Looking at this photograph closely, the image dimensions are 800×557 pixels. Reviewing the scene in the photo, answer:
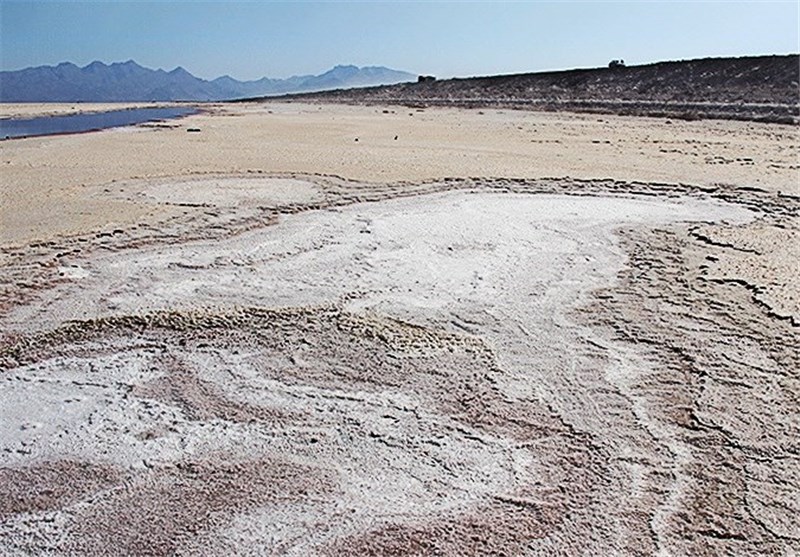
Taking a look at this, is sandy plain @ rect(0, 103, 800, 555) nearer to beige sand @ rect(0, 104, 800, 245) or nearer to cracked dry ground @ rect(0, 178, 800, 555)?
cracked dry ground @ rect(0, 178, 800, 555)

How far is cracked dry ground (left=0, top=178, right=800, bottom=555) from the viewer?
3250mm

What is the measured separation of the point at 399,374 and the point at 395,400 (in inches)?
13.8

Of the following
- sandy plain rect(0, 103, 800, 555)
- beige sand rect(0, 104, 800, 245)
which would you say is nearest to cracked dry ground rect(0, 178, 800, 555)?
sandy plain rect(0, 103, 800, 555)

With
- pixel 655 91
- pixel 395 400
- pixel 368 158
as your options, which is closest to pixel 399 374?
pixel 395 400

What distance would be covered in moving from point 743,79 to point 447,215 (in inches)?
1350

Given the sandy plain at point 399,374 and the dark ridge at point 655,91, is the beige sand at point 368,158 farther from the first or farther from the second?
the dark ridge at point 655,91

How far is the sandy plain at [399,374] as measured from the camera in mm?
3287

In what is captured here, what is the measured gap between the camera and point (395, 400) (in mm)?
4383

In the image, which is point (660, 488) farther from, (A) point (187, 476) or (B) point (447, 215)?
(B) point (447, 215)

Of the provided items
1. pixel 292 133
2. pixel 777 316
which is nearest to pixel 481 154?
pixel 292 133

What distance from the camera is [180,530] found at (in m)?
3.20

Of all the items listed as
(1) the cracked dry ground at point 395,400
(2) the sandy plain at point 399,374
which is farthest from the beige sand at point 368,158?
(1) the cracked dry ground at point 395,400

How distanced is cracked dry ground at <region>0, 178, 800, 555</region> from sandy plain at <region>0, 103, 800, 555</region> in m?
0.02

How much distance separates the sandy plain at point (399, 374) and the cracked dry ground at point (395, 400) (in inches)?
0.7
